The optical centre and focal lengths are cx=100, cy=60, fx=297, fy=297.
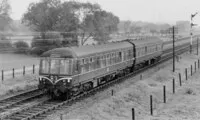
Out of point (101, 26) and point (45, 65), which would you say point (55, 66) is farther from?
point (101, 26)

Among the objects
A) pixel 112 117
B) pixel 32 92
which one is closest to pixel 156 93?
pixel 112 117

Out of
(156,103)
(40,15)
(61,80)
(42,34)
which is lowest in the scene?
(156,103)

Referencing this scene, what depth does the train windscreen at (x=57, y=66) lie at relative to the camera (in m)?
18.9

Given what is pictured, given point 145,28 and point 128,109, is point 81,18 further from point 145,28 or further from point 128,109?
point 145,28

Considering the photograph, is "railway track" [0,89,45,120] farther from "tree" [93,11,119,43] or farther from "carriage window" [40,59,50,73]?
"tree" [93,11,119,43]

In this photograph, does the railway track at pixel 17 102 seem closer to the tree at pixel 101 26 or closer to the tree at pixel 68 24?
the tree at pixel 68 24

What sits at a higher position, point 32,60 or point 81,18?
point 81,18

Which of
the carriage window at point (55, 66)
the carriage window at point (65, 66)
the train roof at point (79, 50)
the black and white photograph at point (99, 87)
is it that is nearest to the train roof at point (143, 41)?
the black and white photograph at point (99, 87)

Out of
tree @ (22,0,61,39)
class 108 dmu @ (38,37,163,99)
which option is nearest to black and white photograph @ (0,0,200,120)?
class 108 dmu @ (38,37,163,99)

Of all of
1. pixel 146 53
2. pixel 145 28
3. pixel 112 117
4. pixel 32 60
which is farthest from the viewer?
pixel 145 28

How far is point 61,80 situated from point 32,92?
14.3 feet

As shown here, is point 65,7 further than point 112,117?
Yes

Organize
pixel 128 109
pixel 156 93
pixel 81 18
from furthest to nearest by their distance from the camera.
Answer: pixel 81 18 < pixel 156 93 < pixel 128 109

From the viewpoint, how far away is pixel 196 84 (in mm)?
26859
